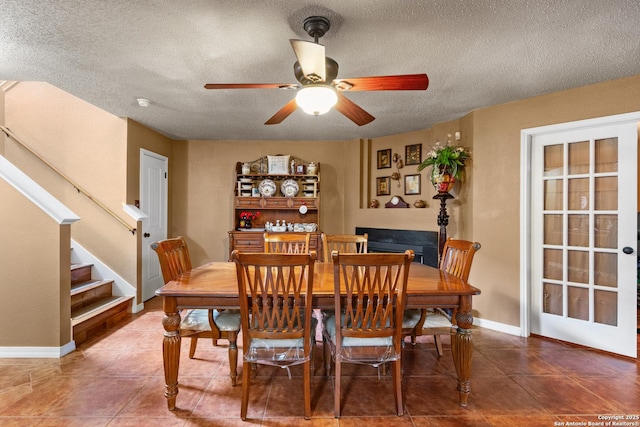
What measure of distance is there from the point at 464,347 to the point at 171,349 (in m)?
1.79

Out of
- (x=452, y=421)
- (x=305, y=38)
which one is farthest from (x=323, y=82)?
(x=452, y=421)

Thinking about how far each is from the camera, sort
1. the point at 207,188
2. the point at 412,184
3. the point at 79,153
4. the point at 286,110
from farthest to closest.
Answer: the point at 207,188 → the point at 412,184 → the point at 79,153 → the point at 286,110

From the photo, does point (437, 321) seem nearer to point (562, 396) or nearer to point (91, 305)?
point (562, 396)

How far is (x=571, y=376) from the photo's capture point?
2385mm

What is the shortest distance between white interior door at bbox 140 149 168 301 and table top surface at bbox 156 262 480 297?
203 centimetres

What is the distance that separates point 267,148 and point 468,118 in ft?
9.47

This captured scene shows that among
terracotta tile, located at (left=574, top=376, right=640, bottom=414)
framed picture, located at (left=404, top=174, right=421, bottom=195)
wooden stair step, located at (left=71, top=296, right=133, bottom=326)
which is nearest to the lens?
terracotta tile, located at (left=574, top=376, right=640, bottom=414)

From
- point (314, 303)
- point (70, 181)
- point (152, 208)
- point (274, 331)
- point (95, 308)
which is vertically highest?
point (70, 181)

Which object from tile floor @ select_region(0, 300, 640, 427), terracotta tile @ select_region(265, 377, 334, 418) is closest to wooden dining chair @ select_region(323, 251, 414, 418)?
terracotta tile @ select_region(265, 377, 334, 418)

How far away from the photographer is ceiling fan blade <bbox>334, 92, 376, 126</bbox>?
2108mm

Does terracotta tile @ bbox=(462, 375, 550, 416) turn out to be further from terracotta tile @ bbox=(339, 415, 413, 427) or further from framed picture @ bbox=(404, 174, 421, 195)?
framed picture @ bbox=(404, 174, 421, 195)

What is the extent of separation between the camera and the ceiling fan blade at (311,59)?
158 centimetres

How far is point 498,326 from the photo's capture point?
332 cm

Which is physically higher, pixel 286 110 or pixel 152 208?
pixel 286 110
